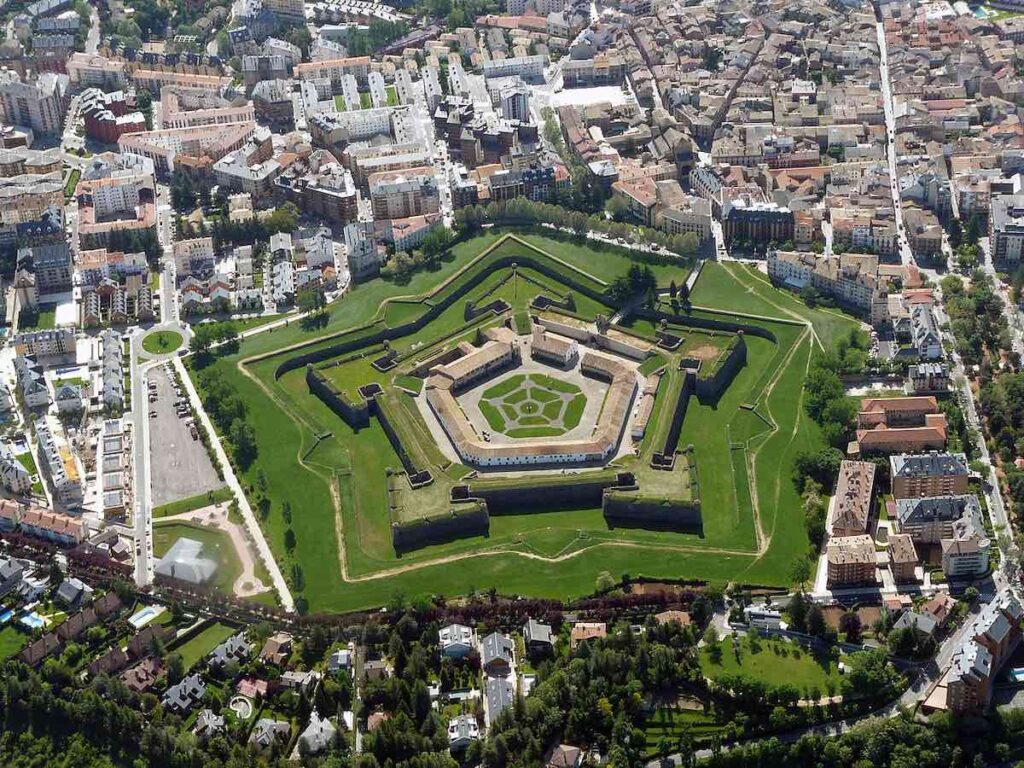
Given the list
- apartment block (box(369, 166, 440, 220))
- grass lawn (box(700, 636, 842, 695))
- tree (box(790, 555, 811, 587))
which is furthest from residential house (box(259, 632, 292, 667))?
apartment block (box(369, 166, 440, 220))

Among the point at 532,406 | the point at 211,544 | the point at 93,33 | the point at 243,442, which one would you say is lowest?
the point at 211,544

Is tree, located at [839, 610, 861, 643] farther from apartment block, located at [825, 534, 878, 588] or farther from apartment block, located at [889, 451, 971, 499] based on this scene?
apartment block, located at [889, 451, 971, 499]

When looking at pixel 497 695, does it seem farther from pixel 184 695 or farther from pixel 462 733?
pixel 184 695

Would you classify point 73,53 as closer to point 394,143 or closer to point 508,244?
point 394,143

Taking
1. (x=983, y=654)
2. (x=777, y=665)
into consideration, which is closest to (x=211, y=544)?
(x=777, y=665)

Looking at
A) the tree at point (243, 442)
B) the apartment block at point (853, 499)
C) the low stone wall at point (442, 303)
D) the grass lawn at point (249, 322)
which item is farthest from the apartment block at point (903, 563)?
the grass lawn at point (249, 322)
